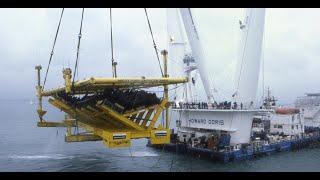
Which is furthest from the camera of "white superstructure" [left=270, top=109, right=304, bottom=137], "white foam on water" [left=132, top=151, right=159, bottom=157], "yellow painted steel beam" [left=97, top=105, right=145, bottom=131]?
"white superstructure" [left=270, top=109, right=304, bottom=137]

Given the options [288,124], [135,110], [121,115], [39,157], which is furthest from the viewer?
[288,124]

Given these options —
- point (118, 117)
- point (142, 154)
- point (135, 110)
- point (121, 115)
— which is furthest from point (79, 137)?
point (142, 154)

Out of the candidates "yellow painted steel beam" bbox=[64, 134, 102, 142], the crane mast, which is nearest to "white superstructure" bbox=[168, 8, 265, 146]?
the crane mast

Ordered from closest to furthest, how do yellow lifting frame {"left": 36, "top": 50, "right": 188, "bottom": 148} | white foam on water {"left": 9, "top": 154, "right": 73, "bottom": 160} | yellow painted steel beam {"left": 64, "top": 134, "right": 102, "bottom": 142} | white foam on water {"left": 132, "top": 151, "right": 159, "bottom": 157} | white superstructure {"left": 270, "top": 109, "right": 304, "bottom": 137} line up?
yellow lifting frame {"left": 36, "top": 50, "right": 188, "bottom": 148} < yellow painted steel beam {"left": 64, "top": 134, "right": 102, "bottom": 142} < white foam on water {"left": 9, "top": 154, "right": 73, "bottom": 160} < white foam on water {"left": 132, "top": 151, "right": 159, "bottom": 157} < white superstructure {"left": 270, "top": 109, "right": 304, "bottom": 137}

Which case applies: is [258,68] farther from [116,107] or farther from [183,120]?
[116,107]

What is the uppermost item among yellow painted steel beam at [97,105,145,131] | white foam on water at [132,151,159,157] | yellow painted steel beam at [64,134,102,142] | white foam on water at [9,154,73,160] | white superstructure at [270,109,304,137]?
yellow painted steel beam at [97,105,145,131]

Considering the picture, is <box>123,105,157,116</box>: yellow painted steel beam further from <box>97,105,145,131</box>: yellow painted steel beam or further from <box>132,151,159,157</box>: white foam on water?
<box>132,151,159,157</box>: white foam on water

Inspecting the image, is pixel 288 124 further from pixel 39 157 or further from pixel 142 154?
pixel 39 157

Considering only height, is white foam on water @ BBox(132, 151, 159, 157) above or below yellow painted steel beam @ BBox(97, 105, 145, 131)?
below

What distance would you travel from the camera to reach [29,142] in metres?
55.9

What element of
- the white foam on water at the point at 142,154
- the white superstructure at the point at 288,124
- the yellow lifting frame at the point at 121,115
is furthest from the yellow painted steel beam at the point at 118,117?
the white superstructure at the point at 288,124

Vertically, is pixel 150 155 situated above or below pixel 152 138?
below

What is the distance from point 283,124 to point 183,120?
40.0 feet
